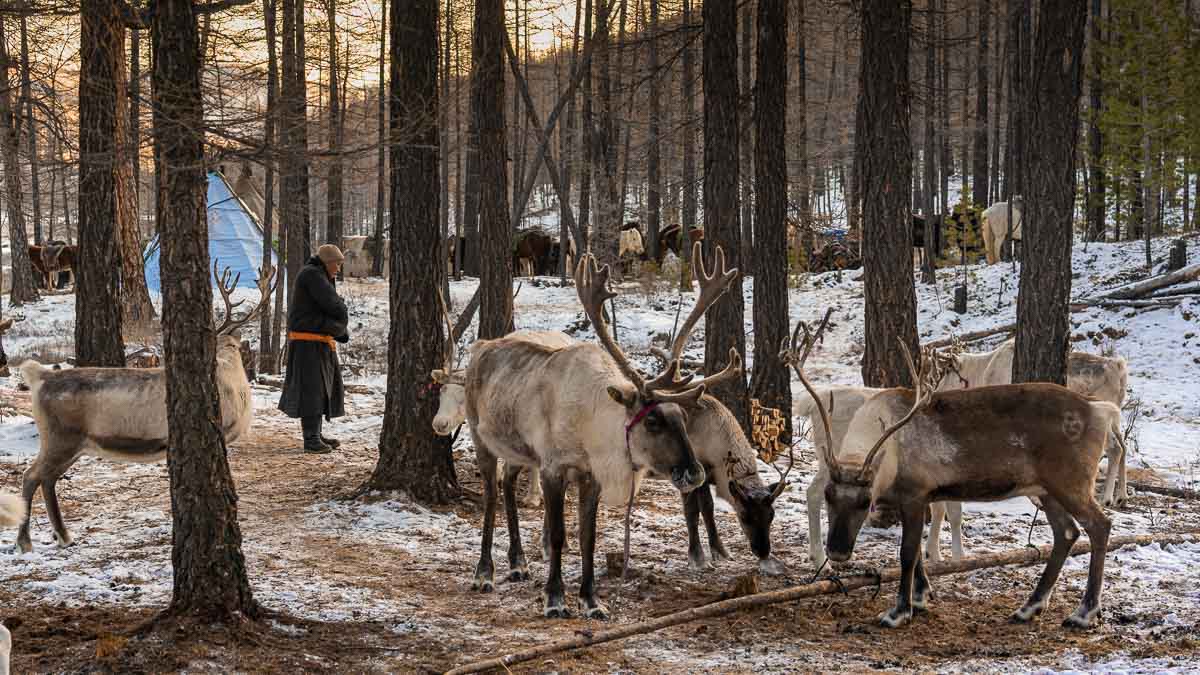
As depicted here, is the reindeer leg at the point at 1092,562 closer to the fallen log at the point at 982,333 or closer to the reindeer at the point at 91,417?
the reindeer at the point at 91,417

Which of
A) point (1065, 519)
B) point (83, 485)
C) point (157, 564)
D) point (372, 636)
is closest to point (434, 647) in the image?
point (372, 636)

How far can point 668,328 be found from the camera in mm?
19625

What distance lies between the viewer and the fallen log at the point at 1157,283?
17359mm

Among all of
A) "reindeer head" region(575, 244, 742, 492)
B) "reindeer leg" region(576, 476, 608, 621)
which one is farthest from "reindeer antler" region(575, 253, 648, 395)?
"reindeer leg" region(576, 476, 608, 621)

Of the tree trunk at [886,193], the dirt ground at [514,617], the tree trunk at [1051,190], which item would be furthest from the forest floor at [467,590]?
the tree trunk at [886,193]

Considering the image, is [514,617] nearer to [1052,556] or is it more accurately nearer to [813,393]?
[813,393]

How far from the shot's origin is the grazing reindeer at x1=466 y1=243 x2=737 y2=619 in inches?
222

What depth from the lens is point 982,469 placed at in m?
5.57

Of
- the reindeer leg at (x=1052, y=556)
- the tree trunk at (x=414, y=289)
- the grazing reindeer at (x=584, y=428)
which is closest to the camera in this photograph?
the reindeer leg at (x=1052, y=556)

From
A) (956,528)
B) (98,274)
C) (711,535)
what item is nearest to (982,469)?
(956,528)

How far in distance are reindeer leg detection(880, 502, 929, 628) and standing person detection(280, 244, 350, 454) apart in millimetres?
6180

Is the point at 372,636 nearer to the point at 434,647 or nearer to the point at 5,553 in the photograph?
the point at 434,647

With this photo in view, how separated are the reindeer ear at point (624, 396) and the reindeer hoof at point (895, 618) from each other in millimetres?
1648

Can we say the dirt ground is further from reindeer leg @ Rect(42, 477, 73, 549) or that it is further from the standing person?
the standing person
